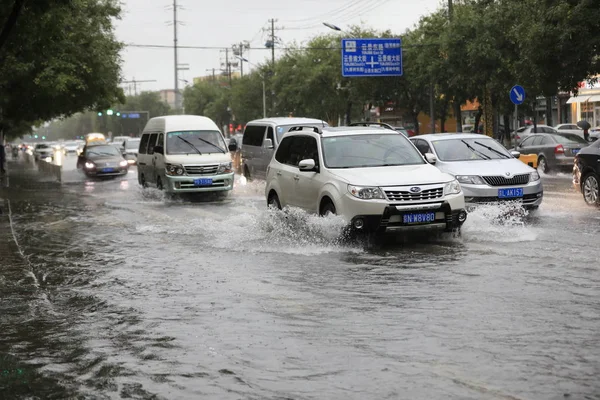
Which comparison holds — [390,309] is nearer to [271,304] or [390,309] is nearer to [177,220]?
[271,304]

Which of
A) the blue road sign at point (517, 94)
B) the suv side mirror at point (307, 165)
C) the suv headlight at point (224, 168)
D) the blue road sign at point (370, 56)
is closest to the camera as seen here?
the suv side mirror at point (307, 165)

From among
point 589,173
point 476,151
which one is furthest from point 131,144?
point 476,151

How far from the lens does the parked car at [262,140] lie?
24562 mm

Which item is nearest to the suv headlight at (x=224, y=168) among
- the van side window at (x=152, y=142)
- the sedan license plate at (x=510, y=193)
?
the van side window at (x=152, y=142)

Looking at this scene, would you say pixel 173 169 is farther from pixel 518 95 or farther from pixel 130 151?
pixel 130 151

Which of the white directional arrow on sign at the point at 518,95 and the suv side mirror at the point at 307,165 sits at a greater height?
the white directional arrow on sign at the point at 518,95

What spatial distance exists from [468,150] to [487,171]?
1293mm

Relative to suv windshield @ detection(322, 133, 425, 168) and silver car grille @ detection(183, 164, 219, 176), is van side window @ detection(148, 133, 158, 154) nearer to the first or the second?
silver car grille @ detection(183, 164, 219, 176)

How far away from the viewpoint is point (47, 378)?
596 cm

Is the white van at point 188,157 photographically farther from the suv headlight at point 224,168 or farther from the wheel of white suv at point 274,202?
the wheel of white suv at point 274,202

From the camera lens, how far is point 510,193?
15.2 m

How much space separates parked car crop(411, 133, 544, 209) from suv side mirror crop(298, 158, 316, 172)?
327 centimetres

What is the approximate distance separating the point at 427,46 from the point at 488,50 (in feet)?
29.9

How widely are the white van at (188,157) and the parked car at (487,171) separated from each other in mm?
7956
